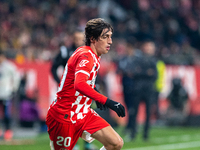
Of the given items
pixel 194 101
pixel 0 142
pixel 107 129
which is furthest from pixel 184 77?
pixel 107 129

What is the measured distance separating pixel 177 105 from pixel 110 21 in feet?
25.0

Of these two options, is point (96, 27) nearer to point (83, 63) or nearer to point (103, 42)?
point (103, 42)

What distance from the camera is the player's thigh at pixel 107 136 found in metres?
4.64

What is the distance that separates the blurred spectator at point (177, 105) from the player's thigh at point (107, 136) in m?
9.60

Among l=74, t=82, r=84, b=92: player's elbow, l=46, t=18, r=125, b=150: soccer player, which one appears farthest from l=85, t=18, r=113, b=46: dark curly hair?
l=74, t=82, r=84, b=92: player's elbow

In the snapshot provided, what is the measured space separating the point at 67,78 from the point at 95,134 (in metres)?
0.74

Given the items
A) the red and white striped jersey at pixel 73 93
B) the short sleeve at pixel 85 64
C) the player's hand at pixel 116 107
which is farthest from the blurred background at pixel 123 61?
the player's hand at pixel 116 107

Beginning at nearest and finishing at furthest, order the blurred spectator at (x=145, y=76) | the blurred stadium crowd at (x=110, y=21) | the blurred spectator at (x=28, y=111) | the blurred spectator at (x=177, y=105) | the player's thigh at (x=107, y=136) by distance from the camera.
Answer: the player's thigh at (x=107, y=136), the blurred spectator at (x=145, y=76), the blurred spectator at (x=28, y=111), the blurred spectator at (x=177, y=105), the blurred stadium crowd at (x=110, y=21)

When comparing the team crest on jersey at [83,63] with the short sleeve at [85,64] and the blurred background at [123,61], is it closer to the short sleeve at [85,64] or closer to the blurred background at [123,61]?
the short sleeve at [85,64]

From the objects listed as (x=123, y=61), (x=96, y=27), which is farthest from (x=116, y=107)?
(x=123, y=61)

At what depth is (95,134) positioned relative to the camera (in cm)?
473

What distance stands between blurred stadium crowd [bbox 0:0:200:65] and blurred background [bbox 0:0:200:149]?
4 cm

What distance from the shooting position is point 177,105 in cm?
1420

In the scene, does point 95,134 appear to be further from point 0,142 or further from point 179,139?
point 179,139
